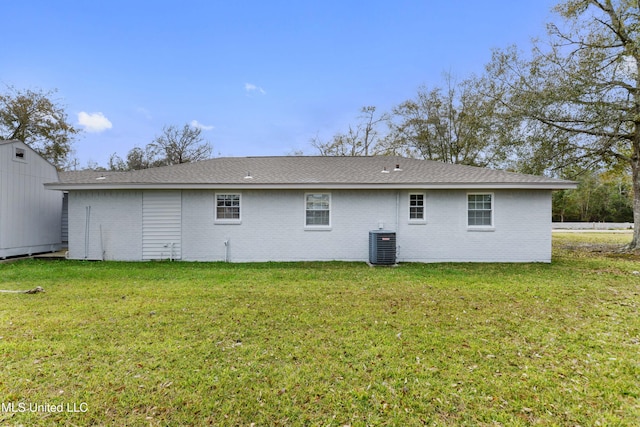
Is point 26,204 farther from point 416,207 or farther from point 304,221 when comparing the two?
point 416,207

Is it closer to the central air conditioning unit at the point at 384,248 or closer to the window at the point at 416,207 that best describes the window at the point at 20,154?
the central air conditioning unit at the point at 384,248

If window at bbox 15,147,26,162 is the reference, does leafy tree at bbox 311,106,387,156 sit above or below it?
above

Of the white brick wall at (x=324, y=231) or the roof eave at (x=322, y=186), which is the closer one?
the roof eave at (x=322, y=186)

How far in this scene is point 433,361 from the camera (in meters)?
3.24

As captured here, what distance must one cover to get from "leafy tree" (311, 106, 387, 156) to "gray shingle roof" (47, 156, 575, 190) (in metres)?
14.5

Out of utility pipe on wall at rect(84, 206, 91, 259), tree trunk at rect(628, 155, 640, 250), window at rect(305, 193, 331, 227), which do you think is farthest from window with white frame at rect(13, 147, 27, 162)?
tree trunk at rect(628, 155, 640, 250)

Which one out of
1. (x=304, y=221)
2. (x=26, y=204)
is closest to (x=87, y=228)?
(x=26, y=204)

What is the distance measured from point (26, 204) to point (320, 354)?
42.0 feet

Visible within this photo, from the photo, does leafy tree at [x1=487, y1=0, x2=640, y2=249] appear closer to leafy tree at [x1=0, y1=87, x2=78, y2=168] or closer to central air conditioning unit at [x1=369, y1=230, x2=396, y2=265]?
central air conditioning unit at [x1=369, y1=230, x2=396, y2=265]

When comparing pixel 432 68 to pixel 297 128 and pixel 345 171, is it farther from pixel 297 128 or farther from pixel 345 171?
pixel 345 171

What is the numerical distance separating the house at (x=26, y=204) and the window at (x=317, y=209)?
10017mm

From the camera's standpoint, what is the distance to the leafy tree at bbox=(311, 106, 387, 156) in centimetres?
2536

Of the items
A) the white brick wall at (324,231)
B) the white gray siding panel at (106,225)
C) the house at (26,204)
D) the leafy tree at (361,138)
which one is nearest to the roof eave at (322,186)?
the white brick wall at (324,231)

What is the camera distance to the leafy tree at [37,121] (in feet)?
66.9
